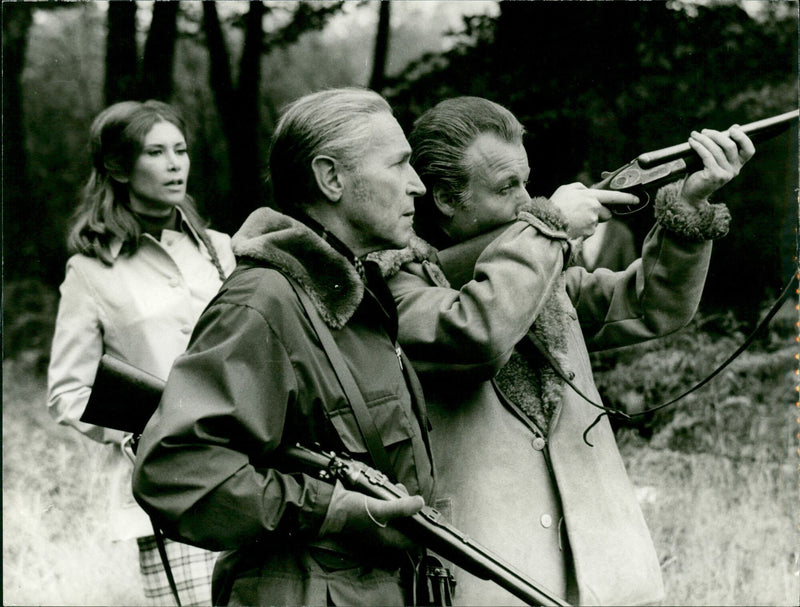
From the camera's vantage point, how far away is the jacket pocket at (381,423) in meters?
2.65

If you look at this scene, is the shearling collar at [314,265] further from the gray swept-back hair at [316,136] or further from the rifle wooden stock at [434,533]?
the rifle wooden stock at [434,533]

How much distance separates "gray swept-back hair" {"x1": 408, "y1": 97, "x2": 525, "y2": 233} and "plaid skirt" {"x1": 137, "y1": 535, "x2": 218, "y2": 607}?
6.01ft

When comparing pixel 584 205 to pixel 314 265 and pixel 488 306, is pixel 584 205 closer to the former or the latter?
pixel 488 306

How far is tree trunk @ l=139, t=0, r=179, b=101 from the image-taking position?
5.79 metres

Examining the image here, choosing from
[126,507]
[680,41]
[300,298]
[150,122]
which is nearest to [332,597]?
[300,298]

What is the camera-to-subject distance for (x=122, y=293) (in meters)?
4.30

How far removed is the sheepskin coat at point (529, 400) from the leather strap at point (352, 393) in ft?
1.64

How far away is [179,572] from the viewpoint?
422 cm

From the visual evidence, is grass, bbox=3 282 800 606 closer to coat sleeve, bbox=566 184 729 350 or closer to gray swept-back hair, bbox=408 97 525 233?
coat sleeve, bbox=566 184 729 350

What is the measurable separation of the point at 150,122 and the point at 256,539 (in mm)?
2568

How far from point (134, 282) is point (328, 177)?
169 cm

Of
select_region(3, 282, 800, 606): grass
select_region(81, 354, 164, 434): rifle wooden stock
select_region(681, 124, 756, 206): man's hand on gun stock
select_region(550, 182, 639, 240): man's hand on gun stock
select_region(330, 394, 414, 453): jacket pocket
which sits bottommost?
select_region(3, 282, 800, 606): grass

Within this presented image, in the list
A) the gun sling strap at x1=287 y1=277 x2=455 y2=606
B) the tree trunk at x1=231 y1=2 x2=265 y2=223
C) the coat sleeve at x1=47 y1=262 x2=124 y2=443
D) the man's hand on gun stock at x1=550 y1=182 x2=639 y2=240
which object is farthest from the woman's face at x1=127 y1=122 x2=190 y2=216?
the gun sling strap at x1=287 y1=277 x2=455 y2=606

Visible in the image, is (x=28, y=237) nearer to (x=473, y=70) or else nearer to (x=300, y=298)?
(x=473, y=70)
